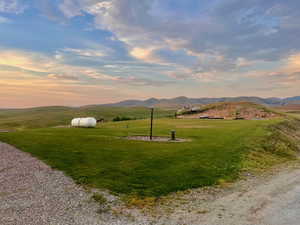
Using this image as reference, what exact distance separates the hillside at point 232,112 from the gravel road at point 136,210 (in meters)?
60.4

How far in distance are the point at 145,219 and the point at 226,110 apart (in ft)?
243

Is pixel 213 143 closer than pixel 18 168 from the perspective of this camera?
No

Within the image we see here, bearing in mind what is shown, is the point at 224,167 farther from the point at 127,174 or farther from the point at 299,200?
the point at 127,174

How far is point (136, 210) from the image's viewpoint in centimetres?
902

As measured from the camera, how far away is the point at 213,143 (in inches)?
891

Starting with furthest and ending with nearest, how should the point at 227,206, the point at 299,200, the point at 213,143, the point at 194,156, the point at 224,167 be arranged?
the point at 213,143 → the point at 194,156 → the point at 224,167 → the point at 299,200 → the point at 227,206

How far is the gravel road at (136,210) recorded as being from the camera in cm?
817

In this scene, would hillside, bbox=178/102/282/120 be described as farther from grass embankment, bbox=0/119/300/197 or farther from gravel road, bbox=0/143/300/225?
gravel road, bbox=0/143/300/225

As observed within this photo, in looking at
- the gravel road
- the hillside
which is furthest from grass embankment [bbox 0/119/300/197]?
the hillside

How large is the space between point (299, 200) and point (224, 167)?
5.33m

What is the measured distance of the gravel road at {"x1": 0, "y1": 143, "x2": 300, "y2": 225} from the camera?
322 inches

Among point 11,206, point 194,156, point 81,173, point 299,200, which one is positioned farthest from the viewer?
point 194,156

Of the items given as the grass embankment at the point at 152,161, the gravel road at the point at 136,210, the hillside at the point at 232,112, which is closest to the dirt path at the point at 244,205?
the gravel road at the point at 136,210

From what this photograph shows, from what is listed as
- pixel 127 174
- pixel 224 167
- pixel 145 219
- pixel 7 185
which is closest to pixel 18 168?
pixel 7 185
